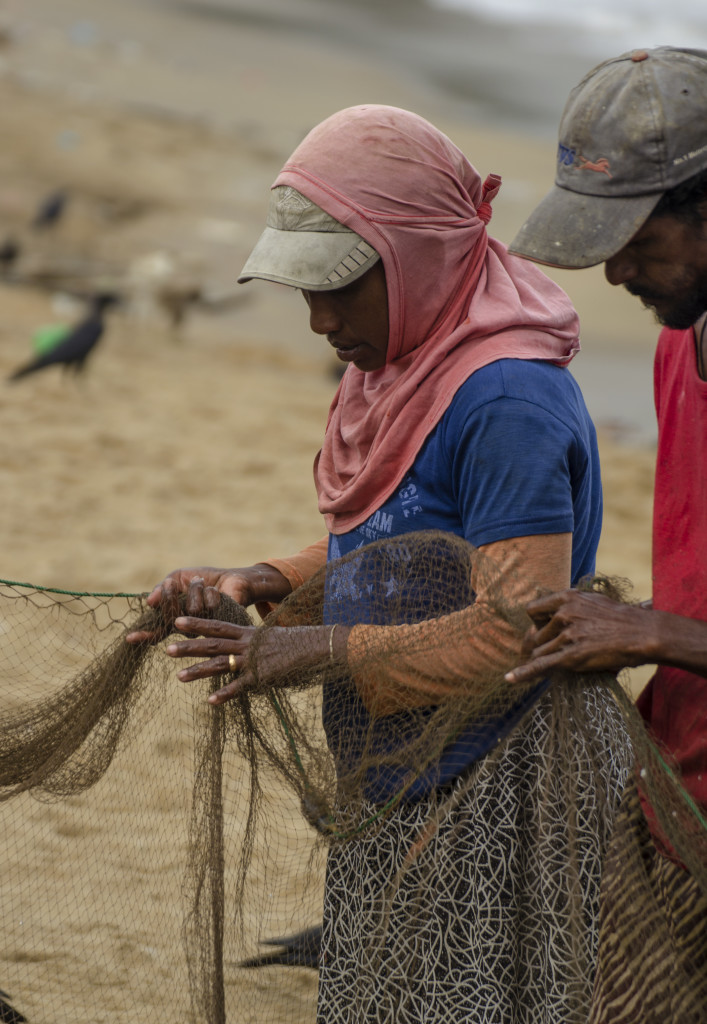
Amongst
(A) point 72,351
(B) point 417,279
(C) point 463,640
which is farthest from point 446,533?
(A) point 72,351

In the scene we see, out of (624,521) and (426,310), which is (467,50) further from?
(426,310)

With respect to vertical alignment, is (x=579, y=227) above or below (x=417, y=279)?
above

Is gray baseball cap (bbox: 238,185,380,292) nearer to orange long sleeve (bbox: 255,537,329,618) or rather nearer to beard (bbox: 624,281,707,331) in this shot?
beard (bbox: 624,281,707,331)

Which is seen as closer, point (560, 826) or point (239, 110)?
point (560, 826)

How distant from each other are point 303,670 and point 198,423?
6.90 metres

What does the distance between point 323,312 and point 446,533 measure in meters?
0.47

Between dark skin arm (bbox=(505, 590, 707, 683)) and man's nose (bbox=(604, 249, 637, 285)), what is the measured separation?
19.9 inches

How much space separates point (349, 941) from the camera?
228 centimetres

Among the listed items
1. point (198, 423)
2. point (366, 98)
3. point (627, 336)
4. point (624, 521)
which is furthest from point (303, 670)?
point (366, 98)

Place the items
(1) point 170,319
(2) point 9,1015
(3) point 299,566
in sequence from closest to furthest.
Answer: (3) point 299,566
(2) point 9,1015
(1) point 170,319

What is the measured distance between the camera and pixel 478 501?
1.93 metres

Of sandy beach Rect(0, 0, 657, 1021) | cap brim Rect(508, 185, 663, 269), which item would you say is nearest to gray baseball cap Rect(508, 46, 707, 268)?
cap brim Rect(508, 185, 663, 269)

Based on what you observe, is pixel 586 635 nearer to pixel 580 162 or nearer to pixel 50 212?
pixel 580 162

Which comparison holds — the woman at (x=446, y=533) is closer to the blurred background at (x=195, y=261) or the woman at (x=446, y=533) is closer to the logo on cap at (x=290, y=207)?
the logo on cap at (x=290, y=207)
